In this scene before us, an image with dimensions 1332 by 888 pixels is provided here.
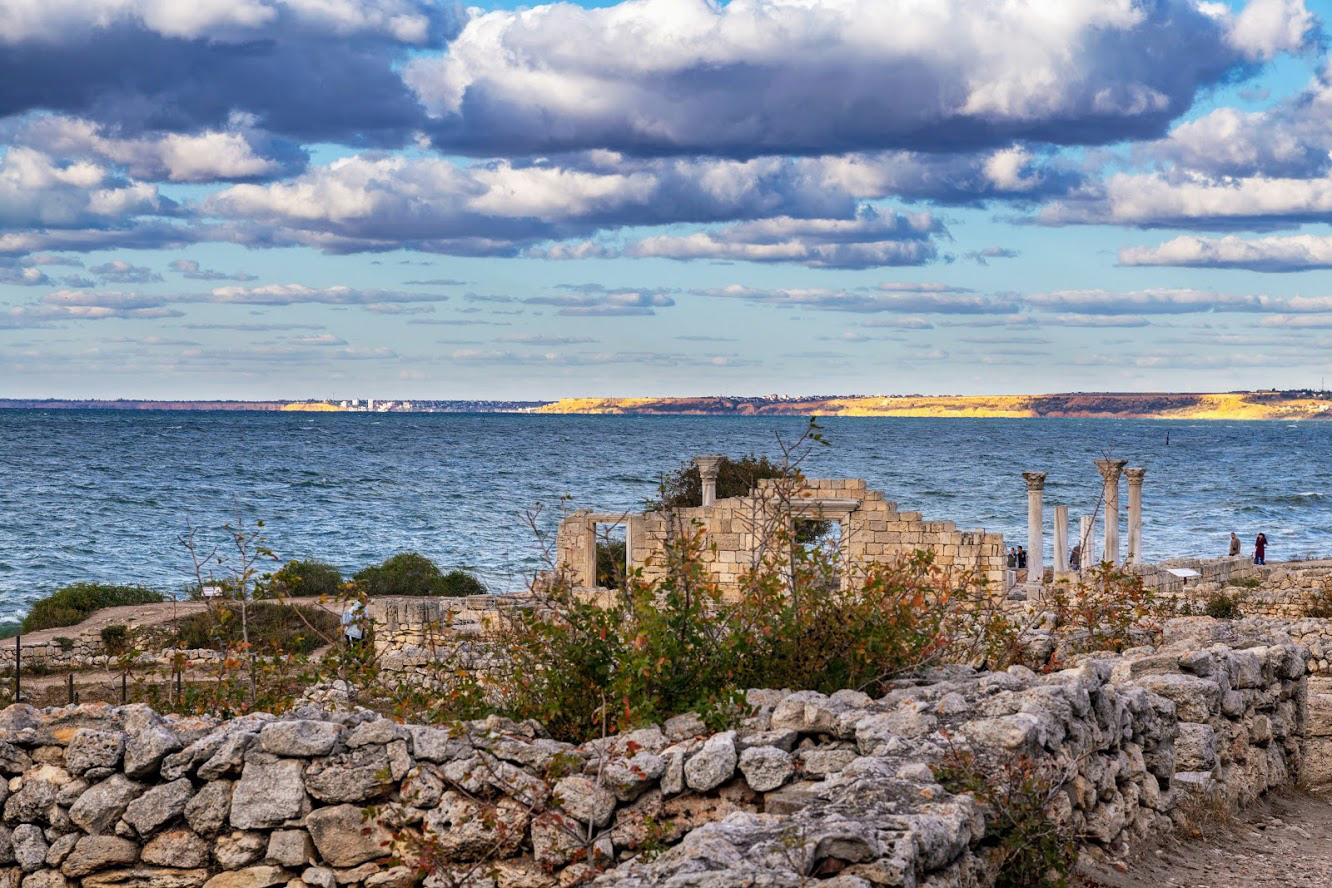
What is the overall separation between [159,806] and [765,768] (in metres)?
2.95

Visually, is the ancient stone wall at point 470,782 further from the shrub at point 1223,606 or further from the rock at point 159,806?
the shrub at point 1223,606

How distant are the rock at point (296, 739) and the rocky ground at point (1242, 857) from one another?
3.70 m

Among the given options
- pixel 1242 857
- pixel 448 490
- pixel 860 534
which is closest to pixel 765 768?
pixel 1242 857

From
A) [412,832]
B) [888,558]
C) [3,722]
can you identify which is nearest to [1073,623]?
[412,832]

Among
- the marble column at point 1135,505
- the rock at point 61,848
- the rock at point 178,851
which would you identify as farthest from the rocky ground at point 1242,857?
the marble column at point 1135,505

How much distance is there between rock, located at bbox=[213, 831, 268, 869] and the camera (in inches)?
262

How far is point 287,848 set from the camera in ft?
21.8

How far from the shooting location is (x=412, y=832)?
21.6 ft

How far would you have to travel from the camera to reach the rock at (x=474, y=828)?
6.39 meters

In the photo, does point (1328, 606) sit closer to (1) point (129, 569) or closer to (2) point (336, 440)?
(1) point (129, 569)

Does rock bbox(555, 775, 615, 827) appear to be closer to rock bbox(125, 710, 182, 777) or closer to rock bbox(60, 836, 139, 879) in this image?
rock bbox(125, 710, 182, 777)

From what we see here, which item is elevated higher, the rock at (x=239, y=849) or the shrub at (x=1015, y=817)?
the shrub at (x=1015, y=817)

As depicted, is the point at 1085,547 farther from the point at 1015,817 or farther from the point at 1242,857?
the point at 1015,817

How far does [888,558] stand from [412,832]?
17653 millimetres
